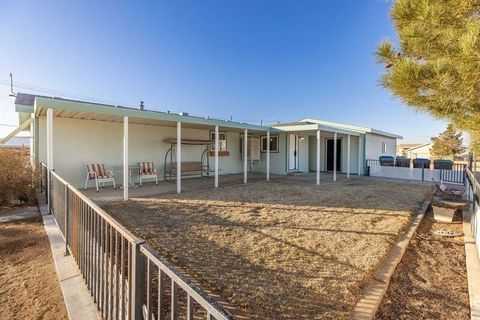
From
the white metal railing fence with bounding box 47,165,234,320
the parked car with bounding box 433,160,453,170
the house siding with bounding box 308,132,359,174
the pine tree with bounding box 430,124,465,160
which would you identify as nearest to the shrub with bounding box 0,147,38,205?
the white metal railing fence with bounding box 47,165,234,320

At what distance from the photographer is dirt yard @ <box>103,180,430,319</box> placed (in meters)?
2.62

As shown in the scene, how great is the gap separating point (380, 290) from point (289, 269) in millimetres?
1014

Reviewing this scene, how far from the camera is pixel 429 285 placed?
2.94 meters

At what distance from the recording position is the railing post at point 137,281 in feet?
4.60

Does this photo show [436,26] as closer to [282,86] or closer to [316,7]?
[316,7]

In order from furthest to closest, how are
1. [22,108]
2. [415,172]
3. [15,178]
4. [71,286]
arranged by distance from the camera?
[415,172] < [22,108] < [15,178] < [71,286]

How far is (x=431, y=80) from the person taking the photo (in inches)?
129

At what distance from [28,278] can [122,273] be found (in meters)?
2.12

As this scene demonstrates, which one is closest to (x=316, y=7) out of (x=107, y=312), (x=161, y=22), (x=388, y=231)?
(x=161, y=22)

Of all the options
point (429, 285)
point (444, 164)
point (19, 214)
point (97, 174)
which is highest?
point (444, 164)

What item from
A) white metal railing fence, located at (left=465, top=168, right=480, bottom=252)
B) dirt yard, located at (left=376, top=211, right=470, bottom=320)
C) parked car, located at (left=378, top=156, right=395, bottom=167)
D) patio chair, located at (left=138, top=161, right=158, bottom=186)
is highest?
parked car, located at (left=378, top=156, right=395, bottom=167)

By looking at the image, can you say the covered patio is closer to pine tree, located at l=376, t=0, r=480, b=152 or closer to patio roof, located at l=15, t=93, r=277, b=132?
patio roof, located at l=15, t=93, r=277, b=132

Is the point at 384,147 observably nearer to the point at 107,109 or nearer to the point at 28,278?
the point at 107,109

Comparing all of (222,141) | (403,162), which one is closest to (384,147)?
(403,162)
